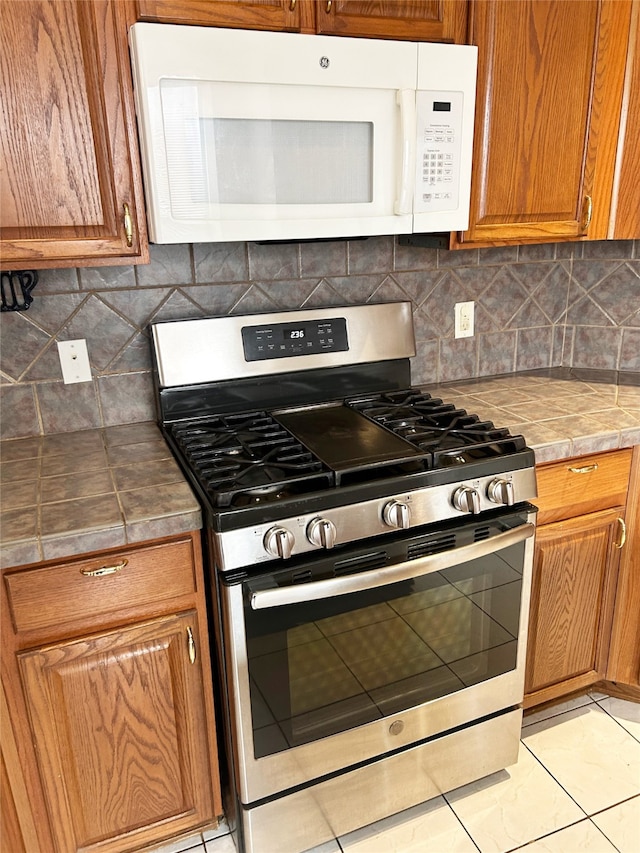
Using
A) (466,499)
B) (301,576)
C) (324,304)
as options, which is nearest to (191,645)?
(301,576)

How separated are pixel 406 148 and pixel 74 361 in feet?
3.19

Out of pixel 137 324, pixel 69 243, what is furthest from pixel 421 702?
pixel 69 243

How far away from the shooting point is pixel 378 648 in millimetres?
1472

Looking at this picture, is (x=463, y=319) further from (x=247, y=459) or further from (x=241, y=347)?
(x=247, y=459)

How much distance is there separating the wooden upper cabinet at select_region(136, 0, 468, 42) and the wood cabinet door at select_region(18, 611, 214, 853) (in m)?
1.22

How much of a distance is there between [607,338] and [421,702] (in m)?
1.34

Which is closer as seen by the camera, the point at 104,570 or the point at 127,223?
the point at 104,570

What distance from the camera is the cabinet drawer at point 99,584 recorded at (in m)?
1.24

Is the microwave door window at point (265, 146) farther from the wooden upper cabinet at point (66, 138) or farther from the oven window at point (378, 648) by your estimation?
the oven window at point (378, 648)

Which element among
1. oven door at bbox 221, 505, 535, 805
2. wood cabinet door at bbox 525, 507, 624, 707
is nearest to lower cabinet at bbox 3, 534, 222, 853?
oven door at bbox 221, 505, 535, 805

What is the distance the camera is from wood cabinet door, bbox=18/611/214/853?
1313 millimetres

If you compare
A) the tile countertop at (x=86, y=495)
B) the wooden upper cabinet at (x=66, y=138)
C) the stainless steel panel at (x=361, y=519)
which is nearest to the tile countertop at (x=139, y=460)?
the tile countertop at (x=86, y=495)

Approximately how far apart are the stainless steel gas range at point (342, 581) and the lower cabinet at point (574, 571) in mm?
147

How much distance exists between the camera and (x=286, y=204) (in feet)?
4.86
